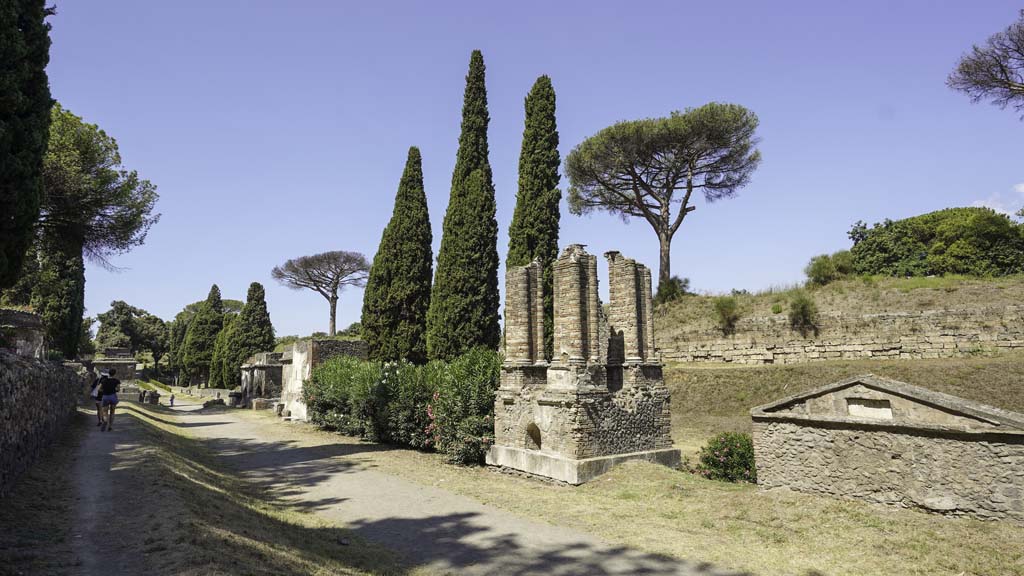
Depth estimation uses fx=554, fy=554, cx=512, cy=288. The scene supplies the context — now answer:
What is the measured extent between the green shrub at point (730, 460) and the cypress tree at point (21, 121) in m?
12.5

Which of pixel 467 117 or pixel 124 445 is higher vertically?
pixel 467 117

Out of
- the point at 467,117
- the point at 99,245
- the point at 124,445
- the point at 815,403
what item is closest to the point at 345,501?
the point at 124,445

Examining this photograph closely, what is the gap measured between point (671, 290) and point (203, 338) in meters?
39.2

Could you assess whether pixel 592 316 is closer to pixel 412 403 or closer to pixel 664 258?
pixel 412 403

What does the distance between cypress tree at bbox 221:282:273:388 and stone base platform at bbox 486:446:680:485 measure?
3136 centimetres

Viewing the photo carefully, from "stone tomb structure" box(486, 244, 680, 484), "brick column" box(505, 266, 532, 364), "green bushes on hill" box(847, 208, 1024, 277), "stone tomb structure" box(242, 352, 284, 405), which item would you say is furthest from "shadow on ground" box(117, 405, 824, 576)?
"green bushes on hill" box(847, 208, 1024, 277)

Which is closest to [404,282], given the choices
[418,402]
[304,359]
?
[304,359]

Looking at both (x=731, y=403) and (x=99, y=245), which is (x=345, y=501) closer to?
(x=99, y=245)

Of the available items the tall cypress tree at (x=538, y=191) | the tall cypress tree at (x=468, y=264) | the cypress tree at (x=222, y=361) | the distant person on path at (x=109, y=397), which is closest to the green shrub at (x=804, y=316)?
the tall cypress tree at (x=538, y=191)

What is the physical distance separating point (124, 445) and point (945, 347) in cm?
2433

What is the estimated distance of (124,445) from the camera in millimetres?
10758

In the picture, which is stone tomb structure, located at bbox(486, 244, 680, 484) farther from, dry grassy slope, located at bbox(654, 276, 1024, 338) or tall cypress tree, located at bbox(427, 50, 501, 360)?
dry grassy slope, located at bbox(654, 276, 1024, 338)

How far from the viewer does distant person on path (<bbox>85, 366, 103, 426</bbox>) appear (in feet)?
44.7

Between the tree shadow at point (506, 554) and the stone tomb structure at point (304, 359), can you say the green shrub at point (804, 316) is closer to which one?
the stone tomb structure at point (304, 359)
